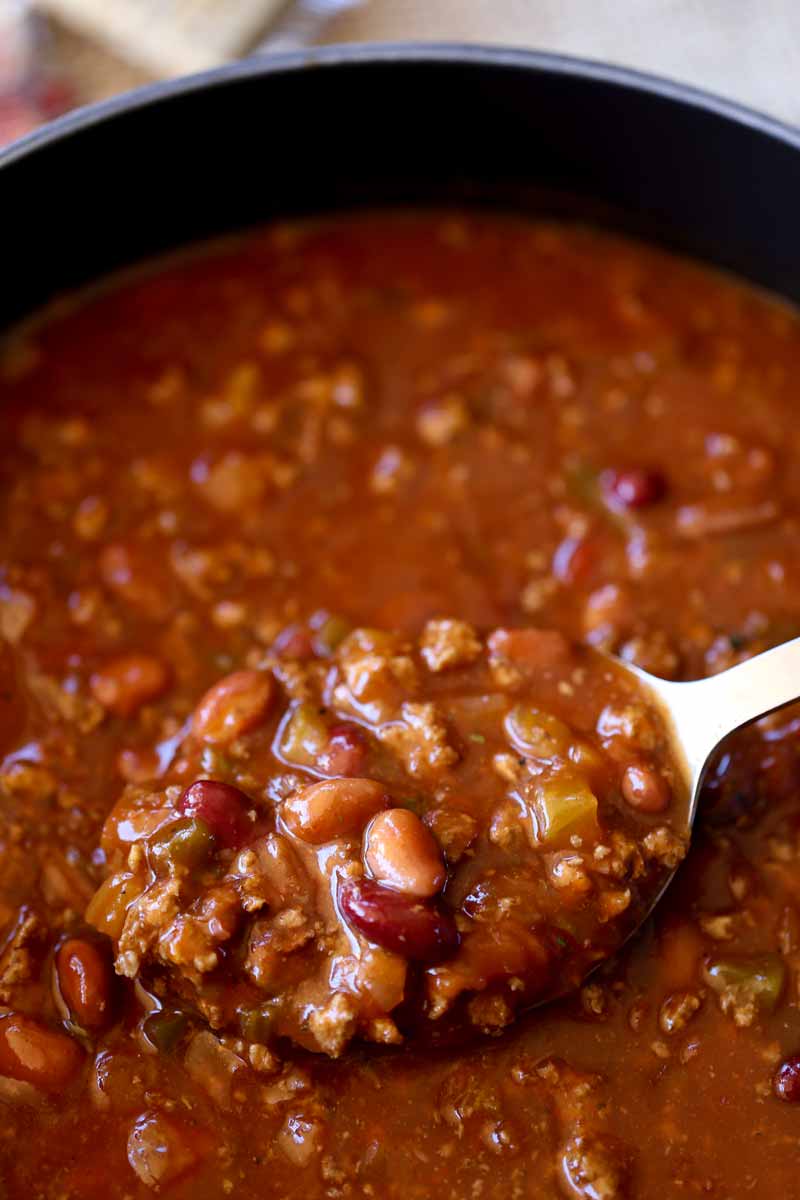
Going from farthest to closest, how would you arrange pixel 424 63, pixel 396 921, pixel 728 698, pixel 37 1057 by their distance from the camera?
pixel 424 63, pixel 728 698, pixel 37 1057, pixel 396 921

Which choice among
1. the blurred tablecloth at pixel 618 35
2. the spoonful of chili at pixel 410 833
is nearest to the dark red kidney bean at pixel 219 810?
the spoonful of chili at pixel 410 833

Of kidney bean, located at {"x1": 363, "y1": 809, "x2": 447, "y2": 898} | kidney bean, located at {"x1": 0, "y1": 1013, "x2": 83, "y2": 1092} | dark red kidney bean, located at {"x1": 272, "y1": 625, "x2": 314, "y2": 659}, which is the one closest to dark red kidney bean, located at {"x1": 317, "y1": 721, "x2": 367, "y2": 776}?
kidney bean, located at {"x1": 363, "y1": 809, "x2": 447, "y2": 898}

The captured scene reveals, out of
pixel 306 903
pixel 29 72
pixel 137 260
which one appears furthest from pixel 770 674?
pixel 29 72

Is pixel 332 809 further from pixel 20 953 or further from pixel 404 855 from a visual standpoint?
pixel 20 953

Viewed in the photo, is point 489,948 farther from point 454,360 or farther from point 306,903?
point 454,360

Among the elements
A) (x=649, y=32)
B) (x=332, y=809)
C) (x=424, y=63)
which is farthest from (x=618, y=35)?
(x=332, y=809)

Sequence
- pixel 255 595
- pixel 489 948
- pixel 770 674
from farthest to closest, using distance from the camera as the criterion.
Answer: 1. pixel 255 595
2. pixel 770 674
3. pixel 489 948
